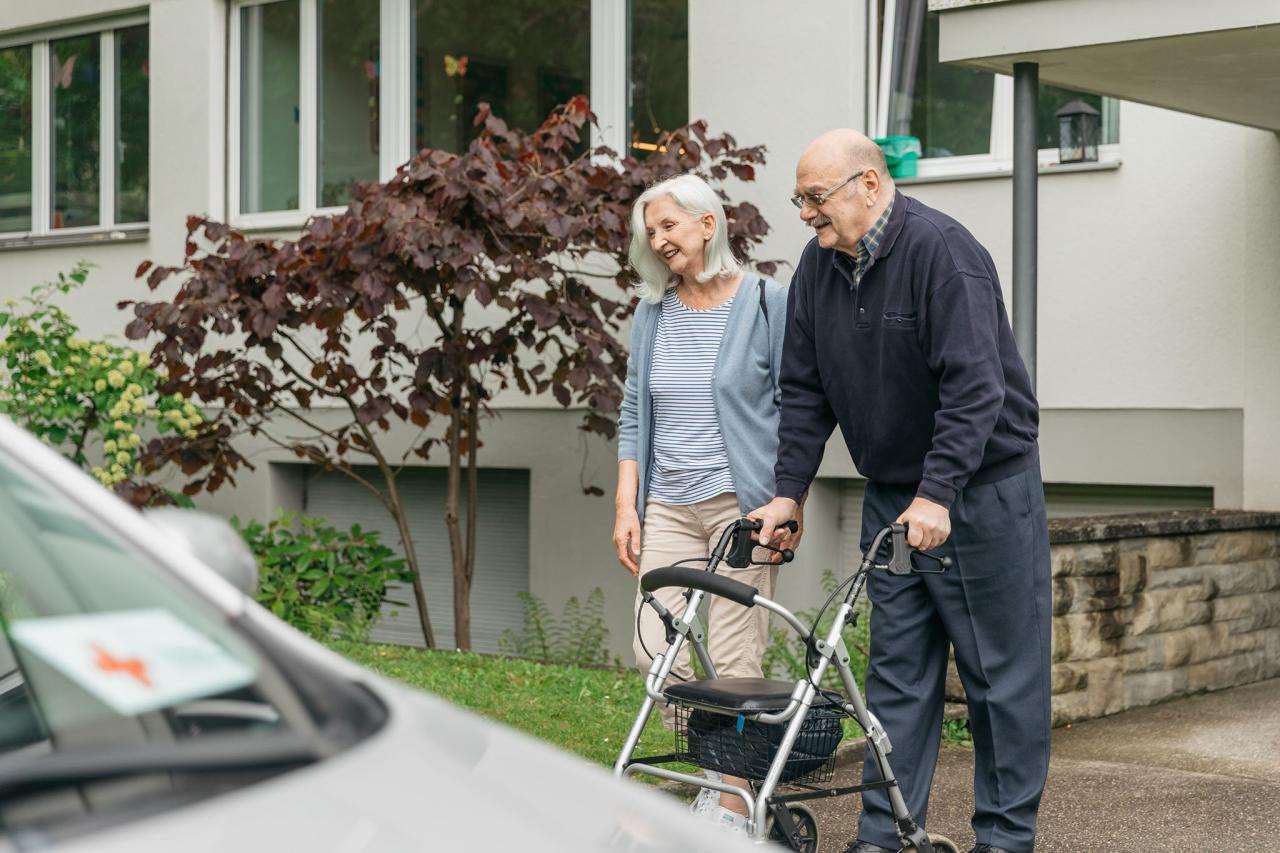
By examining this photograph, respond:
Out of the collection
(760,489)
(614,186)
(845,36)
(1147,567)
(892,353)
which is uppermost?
(845,36)

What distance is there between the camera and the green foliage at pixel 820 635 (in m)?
7.57

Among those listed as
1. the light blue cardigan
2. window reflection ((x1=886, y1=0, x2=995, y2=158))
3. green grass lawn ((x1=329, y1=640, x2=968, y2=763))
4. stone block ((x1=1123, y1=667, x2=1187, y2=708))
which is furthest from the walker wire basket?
window reflection ((x1=886, y1=0, x2=995, y2=158))

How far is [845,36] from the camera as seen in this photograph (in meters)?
9.08

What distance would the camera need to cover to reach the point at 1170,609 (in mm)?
7109

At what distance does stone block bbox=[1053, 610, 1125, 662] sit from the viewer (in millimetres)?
6566

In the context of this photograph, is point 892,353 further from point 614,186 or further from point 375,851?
point 614,186

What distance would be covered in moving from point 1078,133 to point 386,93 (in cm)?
475

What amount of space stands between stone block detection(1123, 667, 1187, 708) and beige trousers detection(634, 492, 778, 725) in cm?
254

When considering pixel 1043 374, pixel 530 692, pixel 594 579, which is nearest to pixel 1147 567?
pixel 1043 374

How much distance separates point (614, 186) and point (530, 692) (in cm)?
258

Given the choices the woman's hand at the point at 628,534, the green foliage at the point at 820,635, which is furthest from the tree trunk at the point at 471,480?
the woman's hand at the point at 628,534

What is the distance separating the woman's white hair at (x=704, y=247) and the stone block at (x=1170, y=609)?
2.82 meters

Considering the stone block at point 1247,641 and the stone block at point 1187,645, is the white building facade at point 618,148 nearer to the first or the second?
the stone block at point 1247,641

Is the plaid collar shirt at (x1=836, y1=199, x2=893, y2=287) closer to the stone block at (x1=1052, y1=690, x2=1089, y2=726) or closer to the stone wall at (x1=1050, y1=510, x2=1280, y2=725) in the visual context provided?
the stone wall at (x1=1050, y1=510, x2=1280, y2=725)
